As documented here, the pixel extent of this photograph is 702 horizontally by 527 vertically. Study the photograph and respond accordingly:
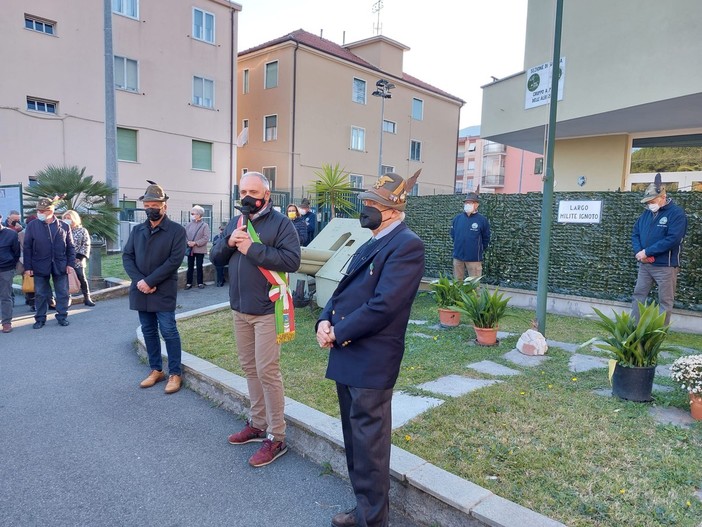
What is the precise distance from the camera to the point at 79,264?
9.07 metres

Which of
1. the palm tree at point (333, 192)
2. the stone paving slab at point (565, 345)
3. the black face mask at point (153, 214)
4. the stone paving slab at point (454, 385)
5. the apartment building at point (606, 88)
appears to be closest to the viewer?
the stone paving slab at point (454, 385)

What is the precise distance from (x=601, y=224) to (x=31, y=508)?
7958 mm

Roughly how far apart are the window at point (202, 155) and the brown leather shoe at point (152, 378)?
18574mm

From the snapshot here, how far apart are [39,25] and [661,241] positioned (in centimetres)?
2031

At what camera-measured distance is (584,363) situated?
5152mm

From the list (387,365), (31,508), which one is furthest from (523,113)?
(31,508)

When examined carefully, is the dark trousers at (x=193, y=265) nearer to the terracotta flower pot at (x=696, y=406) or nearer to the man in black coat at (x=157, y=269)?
the man in black coat at (x=157, y=269)

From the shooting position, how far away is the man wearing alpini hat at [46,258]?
7539 millimetres

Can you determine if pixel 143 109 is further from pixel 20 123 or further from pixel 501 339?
pixel 501 339

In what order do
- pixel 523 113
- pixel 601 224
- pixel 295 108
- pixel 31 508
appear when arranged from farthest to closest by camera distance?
pixel 295 108 < pixel 523 113 < pixel 601 224 < pixel 31 508

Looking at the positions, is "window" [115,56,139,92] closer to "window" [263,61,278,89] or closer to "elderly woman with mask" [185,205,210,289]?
"window" [263,61,278,89]

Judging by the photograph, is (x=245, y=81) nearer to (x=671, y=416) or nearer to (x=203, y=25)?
(x=203, y=25)

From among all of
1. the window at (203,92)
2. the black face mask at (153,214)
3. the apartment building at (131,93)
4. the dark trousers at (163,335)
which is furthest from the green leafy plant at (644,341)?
the window at (203,92)

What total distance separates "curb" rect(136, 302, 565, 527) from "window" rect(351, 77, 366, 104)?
26.4 m
